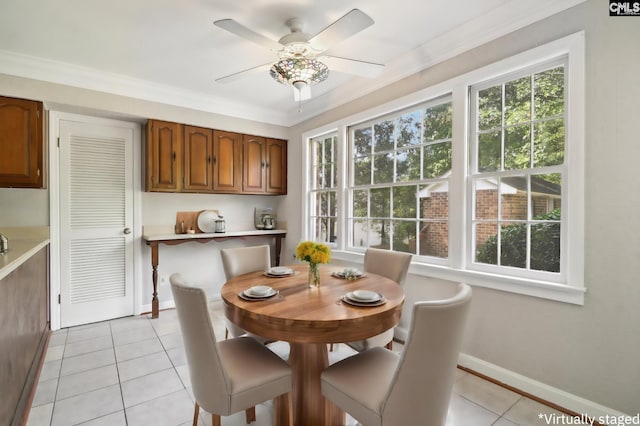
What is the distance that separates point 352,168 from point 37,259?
3148 mm

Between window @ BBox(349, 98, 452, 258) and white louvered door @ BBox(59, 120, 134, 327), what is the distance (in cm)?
275

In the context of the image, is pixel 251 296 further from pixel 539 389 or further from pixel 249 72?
pixel 539 389

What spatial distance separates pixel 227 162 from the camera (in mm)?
3967

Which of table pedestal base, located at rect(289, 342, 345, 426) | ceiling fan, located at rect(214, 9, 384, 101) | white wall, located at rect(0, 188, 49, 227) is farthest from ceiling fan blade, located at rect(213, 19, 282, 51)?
white wall, located at rect(0, 188, 49, 227)

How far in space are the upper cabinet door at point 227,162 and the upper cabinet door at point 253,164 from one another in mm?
74

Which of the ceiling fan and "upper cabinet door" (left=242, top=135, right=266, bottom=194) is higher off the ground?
the ceiling fan

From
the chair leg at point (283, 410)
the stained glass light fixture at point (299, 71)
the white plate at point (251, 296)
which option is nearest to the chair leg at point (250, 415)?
the chair leg at point (283, 410)

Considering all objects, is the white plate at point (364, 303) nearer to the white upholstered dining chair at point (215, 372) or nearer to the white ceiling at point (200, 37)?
the white upholstered dining chair at point (215, 372)

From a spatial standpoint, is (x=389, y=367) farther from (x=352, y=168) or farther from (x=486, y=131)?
(x=352, y=168)

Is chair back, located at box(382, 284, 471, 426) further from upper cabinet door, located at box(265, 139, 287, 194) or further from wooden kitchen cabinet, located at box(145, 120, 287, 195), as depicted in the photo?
upper cabinet door, located at box(265, 139, 287, 194)

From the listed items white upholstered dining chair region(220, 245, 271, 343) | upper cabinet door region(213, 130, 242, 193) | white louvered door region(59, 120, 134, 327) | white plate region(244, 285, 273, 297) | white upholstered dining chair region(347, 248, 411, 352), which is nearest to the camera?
white plate region(244, 285, 273, 297)

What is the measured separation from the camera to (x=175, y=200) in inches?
154

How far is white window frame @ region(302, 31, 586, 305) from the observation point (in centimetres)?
181

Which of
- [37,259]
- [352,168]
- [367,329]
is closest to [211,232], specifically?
[37,259]
